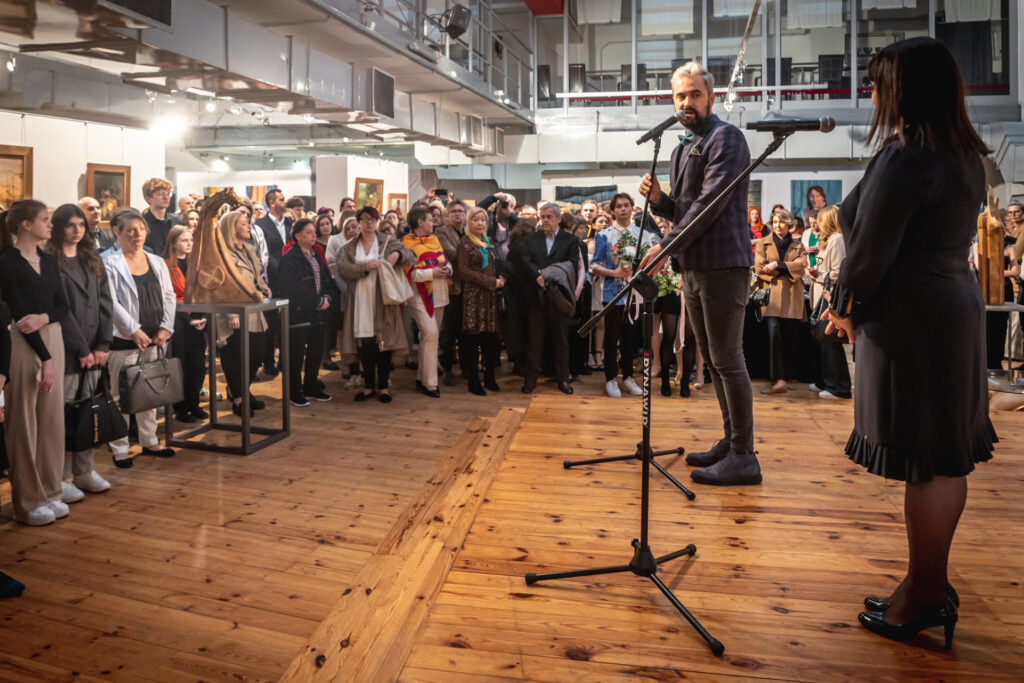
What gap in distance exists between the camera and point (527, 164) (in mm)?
14547

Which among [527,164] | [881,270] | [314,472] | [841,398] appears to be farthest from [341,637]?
[527,164]

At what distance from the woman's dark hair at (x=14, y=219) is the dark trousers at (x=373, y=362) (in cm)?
315

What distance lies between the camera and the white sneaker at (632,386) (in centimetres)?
633

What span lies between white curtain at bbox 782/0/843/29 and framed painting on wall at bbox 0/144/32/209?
13222mm

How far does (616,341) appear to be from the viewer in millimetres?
6434

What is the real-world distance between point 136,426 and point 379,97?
5345mm

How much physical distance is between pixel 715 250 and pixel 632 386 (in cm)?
372

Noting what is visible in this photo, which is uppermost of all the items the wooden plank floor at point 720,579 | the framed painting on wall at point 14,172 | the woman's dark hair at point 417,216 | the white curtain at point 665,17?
the white curtain at point 665,17

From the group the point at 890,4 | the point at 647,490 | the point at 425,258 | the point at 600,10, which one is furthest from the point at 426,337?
the point at 890,4

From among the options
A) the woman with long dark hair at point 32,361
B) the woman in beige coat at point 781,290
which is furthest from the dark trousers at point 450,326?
the woman with long dark hair at point 32,361

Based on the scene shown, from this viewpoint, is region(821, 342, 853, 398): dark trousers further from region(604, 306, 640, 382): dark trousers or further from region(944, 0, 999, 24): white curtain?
region(944, 0, 999, 24): white curtain

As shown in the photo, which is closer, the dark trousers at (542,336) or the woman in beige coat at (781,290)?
the woman in beige coat at (781,290)

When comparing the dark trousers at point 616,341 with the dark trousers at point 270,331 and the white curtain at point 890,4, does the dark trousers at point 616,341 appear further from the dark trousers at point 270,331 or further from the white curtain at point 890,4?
the white curtain at point 890,4

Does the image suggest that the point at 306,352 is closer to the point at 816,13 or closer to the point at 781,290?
the point at 781,290
